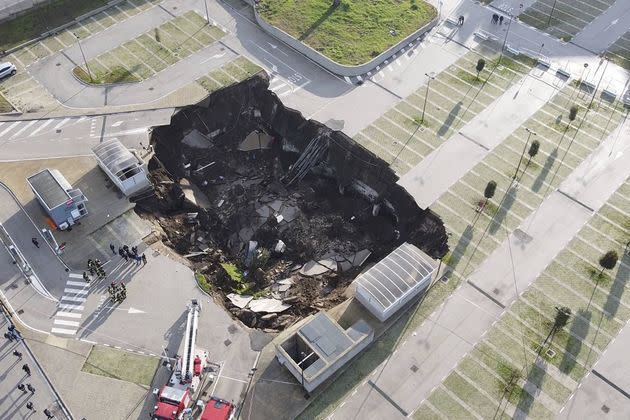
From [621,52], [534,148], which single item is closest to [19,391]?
[534,148]

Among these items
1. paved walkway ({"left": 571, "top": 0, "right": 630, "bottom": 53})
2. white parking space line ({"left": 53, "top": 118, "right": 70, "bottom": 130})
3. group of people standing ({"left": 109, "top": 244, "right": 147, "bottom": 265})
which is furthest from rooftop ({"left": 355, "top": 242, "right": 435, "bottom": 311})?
paved walkway ({"left": 571, "top": 0, "right": 630, "bottom": 53})

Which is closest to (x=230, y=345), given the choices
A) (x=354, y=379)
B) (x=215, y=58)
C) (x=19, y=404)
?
(x=354, y=379)

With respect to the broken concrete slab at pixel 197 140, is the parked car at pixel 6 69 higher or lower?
higher

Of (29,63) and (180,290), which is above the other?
(29,63)

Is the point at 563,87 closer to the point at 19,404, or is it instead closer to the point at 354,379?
the point at 354,379

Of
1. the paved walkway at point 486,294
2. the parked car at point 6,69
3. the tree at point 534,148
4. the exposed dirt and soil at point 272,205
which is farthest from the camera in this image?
the parked car at point 6,69

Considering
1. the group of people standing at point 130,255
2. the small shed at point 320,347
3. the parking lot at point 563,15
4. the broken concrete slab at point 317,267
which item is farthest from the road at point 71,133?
the parking lot at point 563,15

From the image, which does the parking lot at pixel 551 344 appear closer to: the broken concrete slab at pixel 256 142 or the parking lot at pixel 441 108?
the parking lot at pixel 441 108
